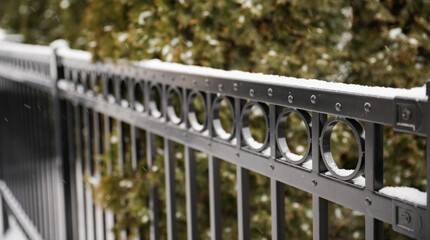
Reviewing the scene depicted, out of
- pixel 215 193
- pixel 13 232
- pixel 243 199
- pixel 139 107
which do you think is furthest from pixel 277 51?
pixel 13 232

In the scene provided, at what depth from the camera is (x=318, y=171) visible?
58.0 inches

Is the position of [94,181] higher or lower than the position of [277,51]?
lower

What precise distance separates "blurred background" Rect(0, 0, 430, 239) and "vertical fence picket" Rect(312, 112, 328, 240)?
4.59 ft

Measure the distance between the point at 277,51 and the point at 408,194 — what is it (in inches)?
78.6

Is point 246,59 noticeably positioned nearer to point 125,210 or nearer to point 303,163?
point 125,210

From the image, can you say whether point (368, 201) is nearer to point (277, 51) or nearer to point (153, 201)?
point (153, 201)

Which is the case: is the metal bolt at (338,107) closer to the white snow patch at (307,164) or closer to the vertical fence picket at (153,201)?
the white snow patch at (307,164)

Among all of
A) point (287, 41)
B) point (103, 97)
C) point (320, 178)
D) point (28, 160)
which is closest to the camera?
point (320, 178)

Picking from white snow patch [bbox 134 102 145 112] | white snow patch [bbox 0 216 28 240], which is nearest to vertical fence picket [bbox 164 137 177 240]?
white snow patch [bbox 134 102 145 112]

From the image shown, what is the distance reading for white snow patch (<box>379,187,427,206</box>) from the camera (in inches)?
46.5

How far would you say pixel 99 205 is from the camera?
3.15 meters

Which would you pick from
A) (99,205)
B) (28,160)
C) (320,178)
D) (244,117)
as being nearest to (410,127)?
(320,178)

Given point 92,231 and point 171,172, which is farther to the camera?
point 92,231

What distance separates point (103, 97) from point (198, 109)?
0.52 metres
